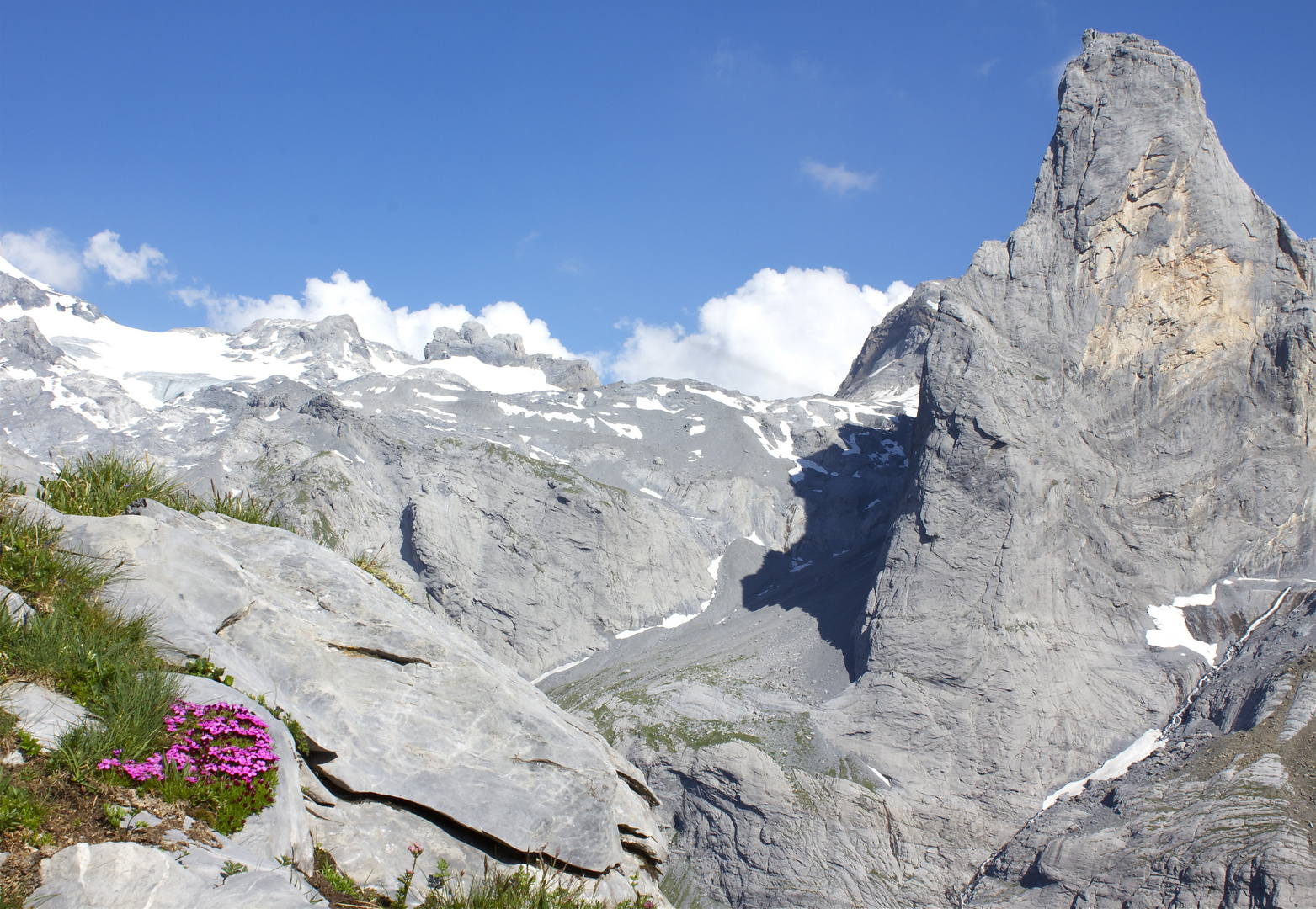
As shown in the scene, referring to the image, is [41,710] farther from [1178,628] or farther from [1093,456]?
[1093,456]

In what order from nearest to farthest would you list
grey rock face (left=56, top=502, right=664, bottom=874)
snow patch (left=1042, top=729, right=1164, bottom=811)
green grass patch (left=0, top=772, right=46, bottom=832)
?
1. green grass patch (left=0, top=772, right=46, bottom=832)
2. grey rock face (left=56, top=502, right=664, bottom=874)
3. snow patch (left=1042, top=729, right=1164, bottom=811)

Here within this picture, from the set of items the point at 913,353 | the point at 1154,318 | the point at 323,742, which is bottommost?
the point at 323,742

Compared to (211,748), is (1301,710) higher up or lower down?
lower down

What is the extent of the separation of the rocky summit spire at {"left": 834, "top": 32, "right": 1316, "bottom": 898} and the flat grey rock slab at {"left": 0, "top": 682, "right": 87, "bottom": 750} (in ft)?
177

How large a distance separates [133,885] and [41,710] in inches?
78.8

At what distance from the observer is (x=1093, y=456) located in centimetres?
6925

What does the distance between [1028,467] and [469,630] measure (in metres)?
52.4

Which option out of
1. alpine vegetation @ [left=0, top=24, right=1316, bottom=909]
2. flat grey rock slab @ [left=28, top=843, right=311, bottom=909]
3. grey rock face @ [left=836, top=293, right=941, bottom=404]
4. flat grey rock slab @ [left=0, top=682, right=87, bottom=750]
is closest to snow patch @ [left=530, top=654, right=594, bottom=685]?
alpine vegetation @ [left=0, top=24, right=1316, bottom=909]

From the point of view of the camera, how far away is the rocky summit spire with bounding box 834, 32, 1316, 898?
56781 mm

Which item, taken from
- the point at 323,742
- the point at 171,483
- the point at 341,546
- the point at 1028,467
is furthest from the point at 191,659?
the point at 341,546

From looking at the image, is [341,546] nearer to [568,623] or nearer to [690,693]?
[568,623]

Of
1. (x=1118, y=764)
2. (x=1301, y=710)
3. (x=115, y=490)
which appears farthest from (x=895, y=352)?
(x=115, y=490)

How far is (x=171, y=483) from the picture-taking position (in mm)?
12461

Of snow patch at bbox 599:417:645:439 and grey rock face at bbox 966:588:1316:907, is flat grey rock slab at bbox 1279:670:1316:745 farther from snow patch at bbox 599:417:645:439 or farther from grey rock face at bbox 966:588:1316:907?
snow patch at bbox 599:417:645:439
